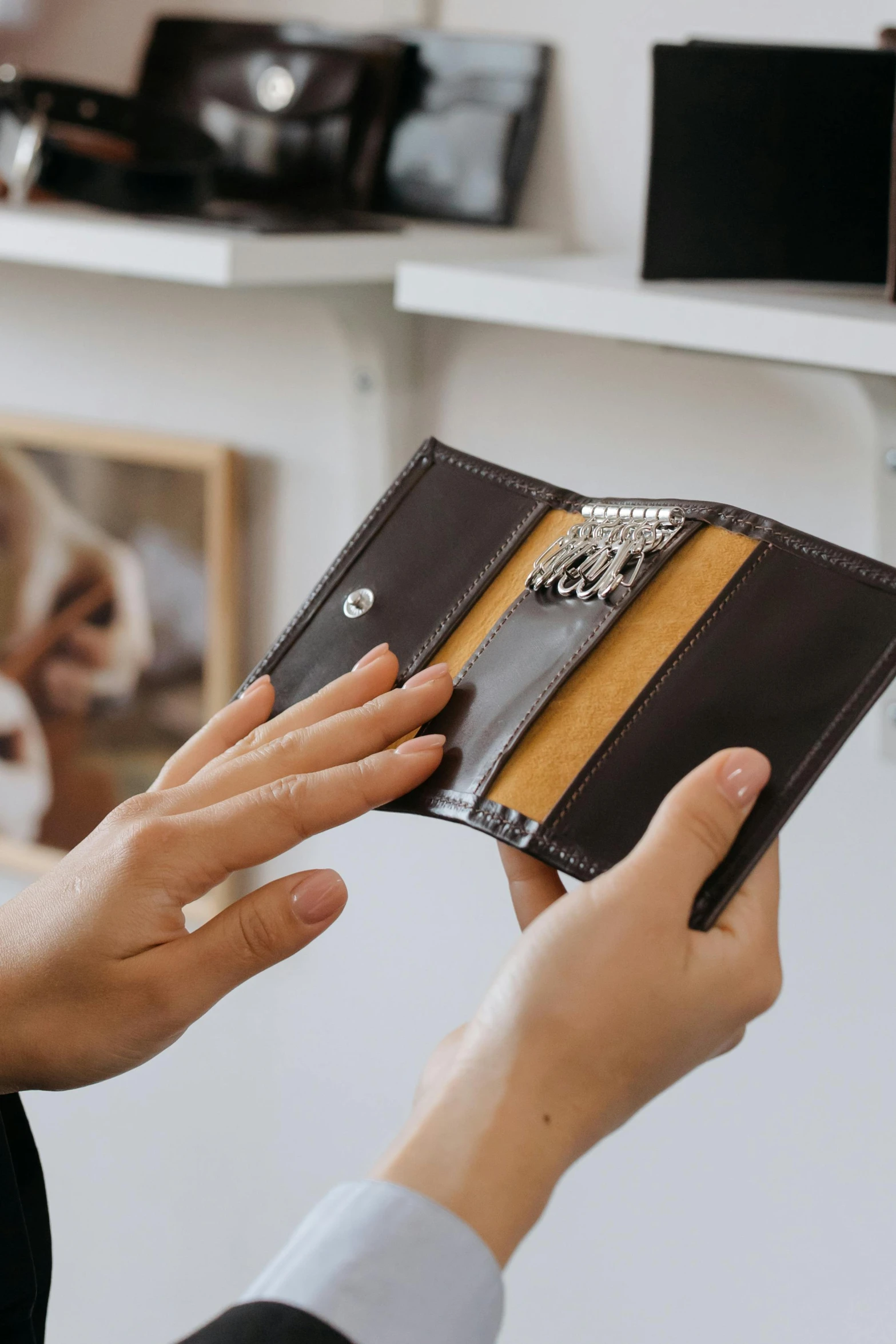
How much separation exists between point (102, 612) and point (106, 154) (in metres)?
0.40

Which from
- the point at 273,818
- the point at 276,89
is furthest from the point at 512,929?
the point at 276,89

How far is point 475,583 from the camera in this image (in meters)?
0.64

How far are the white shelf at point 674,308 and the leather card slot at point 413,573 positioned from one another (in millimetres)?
105

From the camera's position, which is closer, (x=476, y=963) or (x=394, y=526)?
(x=394, y=526)

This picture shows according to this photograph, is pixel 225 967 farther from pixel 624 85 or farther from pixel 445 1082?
pixel 624 85

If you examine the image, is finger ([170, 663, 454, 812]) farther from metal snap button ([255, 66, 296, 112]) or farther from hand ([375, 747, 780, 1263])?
metal snap button ([255, 66, 296, 112])

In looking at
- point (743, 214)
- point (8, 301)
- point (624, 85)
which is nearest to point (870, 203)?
point (743, 214)

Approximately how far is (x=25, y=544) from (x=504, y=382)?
1.55ft

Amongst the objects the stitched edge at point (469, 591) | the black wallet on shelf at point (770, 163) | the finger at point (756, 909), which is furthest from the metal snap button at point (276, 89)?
the finger at point (756, 909)

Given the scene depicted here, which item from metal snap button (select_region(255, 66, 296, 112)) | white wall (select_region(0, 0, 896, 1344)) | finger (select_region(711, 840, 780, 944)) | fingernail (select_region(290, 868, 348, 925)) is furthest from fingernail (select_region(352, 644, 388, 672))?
metal snap button (select_region(255, 66, 296, 112))

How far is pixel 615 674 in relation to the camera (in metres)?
0.55

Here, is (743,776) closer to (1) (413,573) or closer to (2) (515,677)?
(2) (515,677)

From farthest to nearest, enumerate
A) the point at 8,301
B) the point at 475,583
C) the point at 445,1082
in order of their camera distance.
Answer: the point at 8,301 → the point at 475,583 → the point at 445,1082

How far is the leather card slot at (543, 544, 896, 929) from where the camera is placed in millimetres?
515
